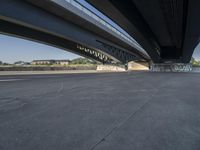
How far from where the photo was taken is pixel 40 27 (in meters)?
21.6

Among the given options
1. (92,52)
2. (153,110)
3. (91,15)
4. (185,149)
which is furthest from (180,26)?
(185,149)

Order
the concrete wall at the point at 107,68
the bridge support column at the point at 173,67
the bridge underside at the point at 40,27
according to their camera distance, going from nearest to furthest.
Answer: the bridge underside at the point at 40,27 < the concrete wall at the point at 107,68 < the bridge support column at the point at 173,67

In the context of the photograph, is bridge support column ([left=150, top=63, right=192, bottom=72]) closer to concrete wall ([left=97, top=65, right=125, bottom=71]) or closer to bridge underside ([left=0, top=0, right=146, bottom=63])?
concrete wall ([left=97, top=65, right=125, bottom=71])

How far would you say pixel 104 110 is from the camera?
5.36 meters

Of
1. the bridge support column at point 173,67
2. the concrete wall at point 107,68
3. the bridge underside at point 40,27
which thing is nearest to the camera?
the bridge underside at point 40,27

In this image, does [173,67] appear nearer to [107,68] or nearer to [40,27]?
[107,68]

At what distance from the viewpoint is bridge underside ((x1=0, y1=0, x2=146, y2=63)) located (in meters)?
17.9

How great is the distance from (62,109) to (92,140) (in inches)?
103

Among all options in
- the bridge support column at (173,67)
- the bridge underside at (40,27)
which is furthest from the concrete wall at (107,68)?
the bridge support column at (173,67)

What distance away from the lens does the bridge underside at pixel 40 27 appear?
58.7 feet

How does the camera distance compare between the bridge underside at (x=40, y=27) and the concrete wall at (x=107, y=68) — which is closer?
the bridge underside at (x=40, y=27)

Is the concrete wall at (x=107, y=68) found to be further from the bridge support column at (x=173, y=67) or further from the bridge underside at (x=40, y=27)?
the bridge support column at (x=173, y=67)

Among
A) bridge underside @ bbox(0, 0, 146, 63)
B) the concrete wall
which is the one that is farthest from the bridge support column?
bridge underside @ bbox(0, 0, 146, 63)

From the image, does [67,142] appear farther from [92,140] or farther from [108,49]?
[108,49]
